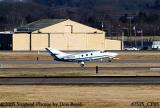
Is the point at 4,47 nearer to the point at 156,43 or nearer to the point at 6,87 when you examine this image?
the point at 156,43

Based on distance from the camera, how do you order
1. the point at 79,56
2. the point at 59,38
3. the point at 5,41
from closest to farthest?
the point at 79,56, the point at 59,38, the point at 5,41

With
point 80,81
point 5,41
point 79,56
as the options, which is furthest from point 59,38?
point 80,81

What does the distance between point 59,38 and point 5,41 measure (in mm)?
12267

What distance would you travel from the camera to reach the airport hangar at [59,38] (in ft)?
447

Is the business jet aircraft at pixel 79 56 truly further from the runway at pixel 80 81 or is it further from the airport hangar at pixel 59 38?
the airport hangar at pixel 59 38

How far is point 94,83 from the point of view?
48938 mm

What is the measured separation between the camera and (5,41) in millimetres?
141625

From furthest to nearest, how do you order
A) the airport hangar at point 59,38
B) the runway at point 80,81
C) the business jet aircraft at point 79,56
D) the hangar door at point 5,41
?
the hangar door at point 5,41, the airport hangar at point 59,38, the business jet aircraft at point 79,56, the runway at point 80,81

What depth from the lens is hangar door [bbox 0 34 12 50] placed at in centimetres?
13862

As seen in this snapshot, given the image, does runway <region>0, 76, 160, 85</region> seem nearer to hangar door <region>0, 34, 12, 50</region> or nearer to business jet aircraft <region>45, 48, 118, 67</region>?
business jet aircraft <region>45, 48, 118, 67</region>

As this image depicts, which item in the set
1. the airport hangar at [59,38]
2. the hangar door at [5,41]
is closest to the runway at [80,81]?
the airport hangar at [59,38]

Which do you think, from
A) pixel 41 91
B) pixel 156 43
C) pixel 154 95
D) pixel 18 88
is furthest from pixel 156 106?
pixel 156 43

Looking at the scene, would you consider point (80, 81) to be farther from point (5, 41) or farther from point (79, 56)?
point (5, 41)

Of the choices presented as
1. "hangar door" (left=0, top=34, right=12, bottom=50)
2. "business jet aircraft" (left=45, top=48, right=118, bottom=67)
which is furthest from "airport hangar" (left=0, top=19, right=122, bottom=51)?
"business jet aircraft" (left=45, top=48, right=118, bottom=67)
